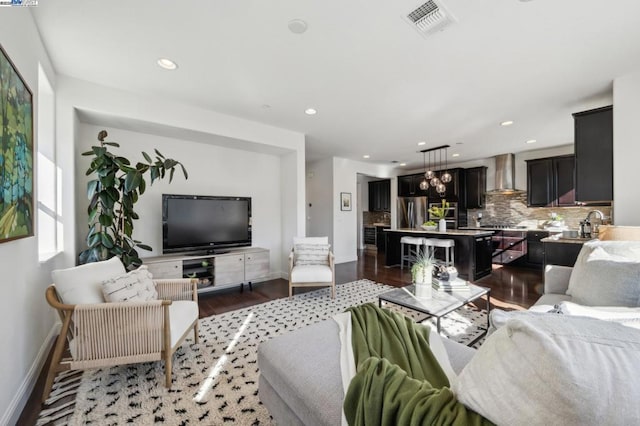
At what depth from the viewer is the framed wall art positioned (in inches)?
56.5

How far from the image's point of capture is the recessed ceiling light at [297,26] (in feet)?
6.40

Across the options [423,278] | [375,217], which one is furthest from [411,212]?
[423,278]

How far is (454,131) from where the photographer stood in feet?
15.0

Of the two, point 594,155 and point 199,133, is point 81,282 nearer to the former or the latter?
point 199,133

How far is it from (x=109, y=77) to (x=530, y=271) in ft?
24.6

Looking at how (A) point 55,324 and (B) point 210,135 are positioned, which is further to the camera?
(B) point 210,135

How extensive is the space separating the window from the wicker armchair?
1.19 metres

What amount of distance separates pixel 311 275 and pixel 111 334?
2.22m

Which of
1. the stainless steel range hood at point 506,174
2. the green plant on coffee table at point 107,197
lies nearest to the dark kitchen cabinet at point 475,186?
the stainless steel range hood at point 506,174

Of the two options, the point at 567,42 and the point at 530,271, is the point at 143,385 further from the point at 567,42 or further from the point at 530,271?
the point at 530,271

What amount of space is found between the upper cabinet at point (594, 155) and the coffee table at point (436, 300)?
178 centimetres

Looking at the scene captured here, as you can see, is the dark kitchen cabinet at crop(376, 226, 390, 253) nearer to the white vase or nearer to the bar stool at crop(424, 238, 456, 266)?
the bar stool at crop(424, 238, 456, 266)

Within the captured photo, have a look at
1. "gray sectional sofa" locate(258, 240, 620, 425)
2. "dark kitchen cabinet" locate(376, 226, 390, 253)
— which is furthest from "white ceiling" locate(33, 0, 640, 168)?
"dark kitchen cabinet" locate(376, 226, 390, 253)

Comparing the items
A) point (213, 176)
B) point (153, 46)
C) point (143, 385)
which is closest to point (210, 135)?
point (213, 176)
